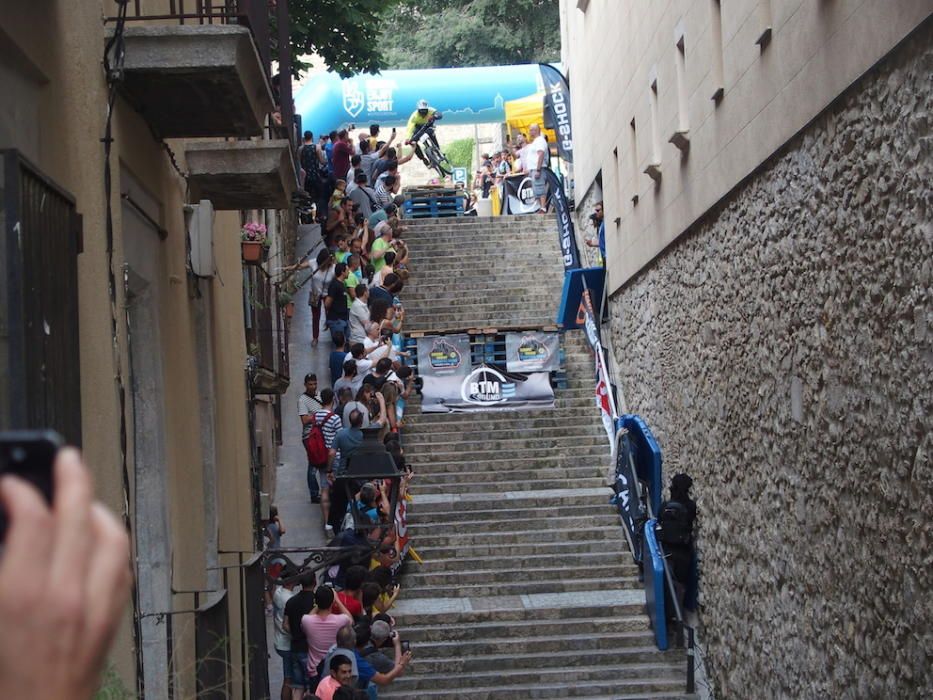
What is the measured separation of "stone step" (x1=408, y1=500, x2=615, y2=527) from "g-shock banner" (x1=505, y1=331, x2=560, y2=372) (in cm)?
376

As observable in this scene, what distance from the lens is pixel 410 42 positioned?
54.7 m

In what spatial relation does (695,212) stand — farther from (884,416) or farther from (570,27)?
(570,27)

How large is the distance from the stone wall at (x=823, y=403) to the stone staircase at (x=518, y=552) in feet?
4.98

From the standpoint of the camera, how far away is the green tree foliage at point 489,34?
51875mm

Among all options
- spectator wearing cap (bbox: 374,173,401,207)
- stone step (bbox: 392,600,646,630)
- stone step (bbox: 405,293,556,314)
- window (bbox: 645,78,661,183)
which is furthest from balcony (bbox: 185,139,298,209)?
spectator wearing cap (bbox: 374,173,401,207)

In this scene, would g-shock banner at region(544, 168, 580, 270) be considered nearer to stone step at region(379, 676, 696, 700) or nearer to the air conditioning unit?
stone step at region(379, 676, 696, 700)

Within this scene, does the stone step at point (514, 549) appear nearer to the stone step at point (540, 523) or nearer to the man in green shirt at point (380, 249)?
the stone step at point (540, 523)

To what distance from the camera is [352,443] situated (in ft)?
51.1

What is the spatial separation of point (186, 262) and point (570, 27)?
→ 20.4 meters

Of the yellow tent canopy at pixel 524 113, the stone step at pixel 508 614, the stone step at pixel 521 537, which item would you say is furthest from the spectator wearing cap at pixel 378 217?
the yellow tent canopy at pixel 524 113

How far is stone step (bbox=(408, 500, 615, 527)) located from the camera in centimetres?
1920

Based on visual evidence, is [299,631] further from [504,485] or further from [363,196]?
[363,196]

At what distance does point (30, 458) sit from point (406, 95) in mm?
37600

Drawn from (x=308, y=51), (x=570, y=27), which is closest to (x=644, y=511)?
(x=308, y=51)
